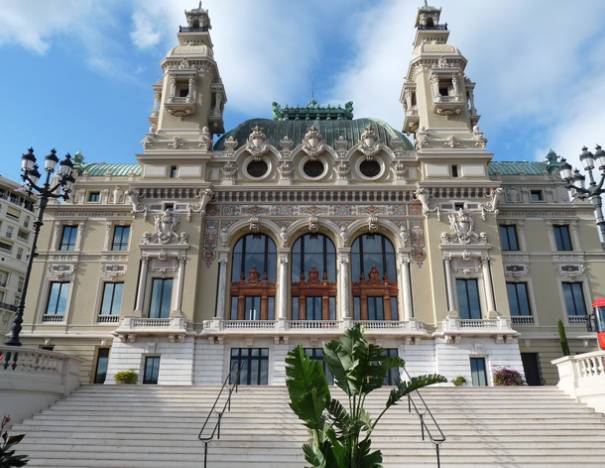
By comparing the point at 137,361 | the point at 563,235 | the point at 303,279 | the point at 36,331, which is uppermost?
the point at 563,235

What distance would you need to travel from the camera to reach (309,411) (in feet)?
40.9

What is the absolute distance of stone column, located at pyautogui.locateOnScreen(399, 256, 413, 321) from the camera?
35.4 meters

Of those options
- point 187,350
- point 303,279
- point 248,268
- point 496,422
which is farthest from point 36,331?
point 496,422

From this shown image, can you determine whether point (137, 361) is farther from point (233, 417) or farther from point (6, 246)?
point (6, 246)

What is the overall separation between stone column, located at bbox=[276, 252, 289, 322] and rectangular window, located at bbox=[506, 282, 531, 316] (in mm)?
17257

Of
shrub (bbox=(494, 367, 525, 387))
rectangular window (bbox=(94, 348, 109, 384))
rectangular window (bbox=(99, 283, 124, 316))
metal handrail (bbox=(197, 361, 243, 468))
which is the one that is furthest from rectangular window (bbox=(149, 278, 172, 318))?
shrub (bbox=(494, 367, 525, 387))

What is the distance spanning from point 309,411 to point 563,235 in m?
35.6

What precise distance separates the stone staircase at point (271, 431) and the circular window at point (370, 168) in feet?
64.2

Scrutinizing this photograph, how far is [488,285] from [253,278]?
17323 mm

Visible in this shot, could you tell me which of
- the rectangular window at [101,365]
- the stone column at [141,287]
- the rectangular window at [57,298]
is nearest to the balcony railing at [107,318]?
the rectangular window at [101,365]

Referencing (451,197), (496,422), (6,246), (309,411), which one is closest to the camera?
(309,411)

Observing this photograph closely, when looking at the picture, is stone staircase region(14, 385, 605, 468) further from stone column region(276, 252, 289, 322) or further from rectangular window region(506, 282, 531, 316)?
rectangular window region(506, 282, 531, 316)

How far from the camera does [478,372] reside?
1309 inches

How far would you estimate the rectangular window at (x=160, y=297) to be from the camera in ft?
117
